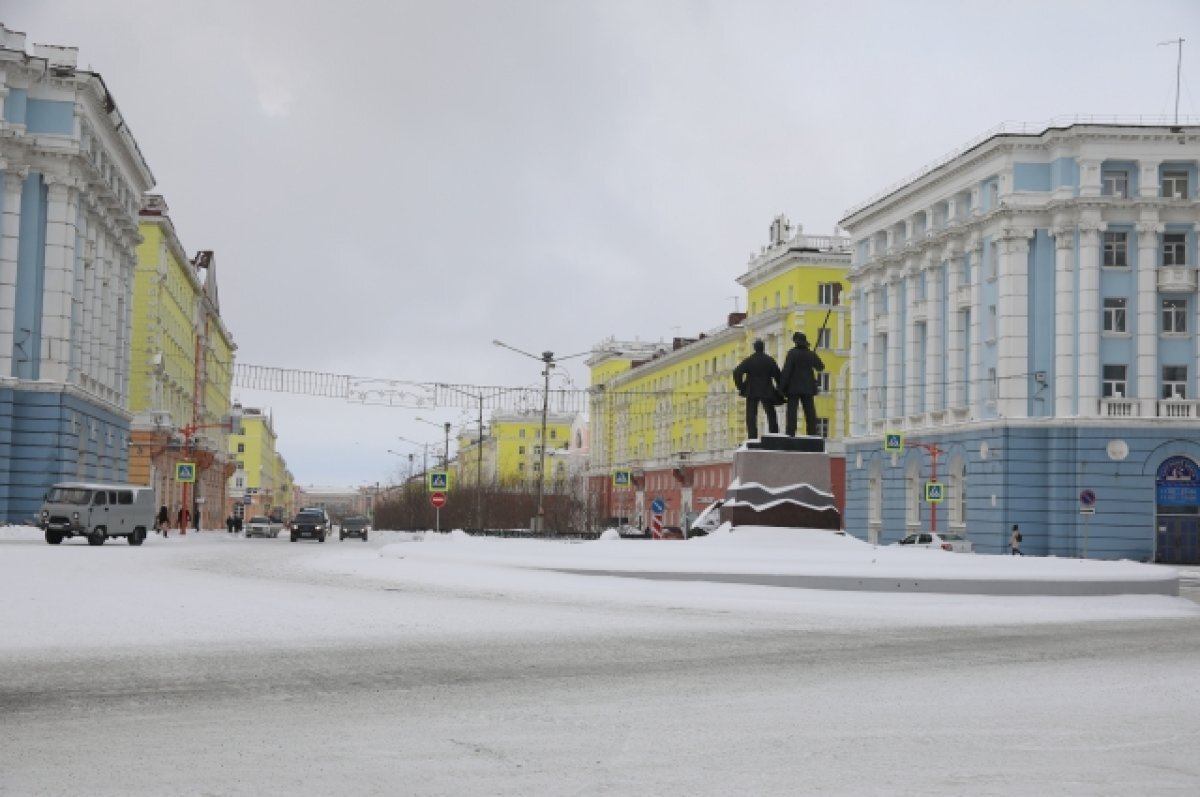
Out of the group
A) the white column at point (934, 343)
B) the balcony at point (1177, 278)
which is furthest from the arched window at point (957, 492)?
the balcony at point (1177, 278)

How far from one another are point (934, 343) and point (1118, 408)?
1213 centimetres

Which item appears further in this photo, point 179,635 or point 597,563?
point 597,563

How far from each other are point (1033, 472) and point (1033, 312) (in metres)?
7.19

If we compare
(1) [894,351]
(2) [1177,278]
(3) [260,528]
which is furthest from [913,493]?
(3) [260,528]

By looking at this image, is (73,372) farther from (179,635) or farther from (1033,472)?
(179,635)

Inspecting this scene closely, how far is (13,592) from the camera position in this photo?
20.8 meters

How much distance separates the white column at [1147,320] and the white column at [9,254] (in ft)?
151

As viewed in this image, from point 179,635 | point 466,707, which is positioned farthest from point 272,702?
point 179,635

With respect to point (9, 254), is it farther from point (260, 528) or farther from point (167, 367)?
point (167, 367)

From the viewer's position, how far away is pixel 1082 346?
58625 mm

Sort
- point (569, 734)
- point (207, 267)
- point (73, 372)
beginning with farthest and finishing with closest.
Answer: point (207, 267), point (73, 372), point (569, 734)

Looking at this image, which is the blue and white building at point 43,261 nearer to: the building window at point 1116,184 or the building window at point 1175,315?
the building window at point 1116,184

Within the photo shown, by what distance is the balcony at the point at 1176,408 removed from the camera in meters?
57.8

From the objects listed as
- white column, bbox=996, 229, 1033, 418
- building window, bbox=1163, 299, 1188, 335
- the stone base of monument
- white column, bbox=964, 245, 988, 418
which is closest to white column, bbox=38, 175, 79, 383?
the stone base of monument
